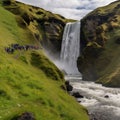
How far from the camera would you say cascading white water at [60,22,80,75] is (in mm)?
161375

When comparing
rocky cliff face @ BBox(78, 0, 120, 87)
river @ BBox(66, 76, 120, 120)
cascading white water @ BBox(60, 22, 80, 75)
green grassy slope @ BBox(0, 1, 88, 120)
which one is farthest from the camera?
cascading white water @ BBox(60, 22, 80, 75)

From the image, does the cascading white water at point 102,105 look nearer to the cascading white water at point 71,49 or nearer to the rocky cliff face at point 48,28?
the cascading white water at point 71,49

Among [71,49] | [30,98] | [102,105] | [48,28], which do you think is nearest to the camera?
[30,98]

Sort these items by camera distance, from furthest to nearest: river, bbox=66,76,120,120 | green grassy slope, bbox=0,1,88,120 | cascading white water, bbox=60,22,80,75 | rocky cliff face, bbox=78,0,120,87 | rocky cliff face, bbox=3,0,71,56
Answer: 1. rocky cliff face, bbox=3,0,71,56
2. cascading white water, bbox=60,22,80,75
3. rocky cliff face, bbox=78,0,120,87
4. river, bbox=66,76,120,120
5. green grassy slope, bbox=0,1,88,120

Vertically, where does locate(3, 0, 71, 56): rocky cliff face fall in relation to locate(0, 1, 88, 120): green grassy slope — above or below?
below

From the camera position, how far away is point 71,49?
165 metres

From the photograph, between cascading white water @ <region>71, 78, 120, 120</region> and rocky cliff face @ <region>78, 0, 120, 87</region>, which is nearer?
cascading white water @ <region>71, 78, 120, 120</region>

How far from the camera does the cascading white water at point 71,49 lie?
161375mm

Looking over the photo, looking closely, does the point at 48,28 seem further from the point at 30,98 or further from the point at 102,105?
the point at 30,98

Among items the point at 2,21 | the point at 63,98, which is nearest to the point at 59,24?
the point at 2,21

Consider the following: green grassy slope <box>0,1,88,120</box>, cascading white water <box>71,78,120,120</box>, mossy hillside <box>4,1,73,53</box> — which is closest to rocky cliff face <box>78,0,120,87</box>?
cascading white water <box>71,78,120,120</box>

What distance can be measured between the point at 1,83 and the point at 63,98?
1101cm

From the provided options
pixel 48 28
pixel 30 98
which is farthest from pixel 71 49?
pixel 30 98

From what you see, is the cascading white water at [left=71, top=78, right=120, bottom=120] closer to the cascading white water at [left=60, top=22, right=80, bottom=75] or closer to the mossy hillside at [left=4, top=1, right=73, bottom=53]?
the cascading white water at [left=60, top=22, right=80, bottom=75]
